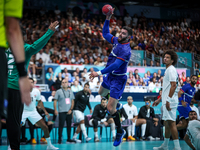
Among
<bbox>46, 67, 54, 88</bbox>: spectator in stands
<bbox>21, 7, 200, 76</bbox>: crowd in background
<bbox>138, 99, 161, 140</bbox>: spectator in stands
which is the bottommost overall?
<bbox>138, 99, 161, 140</bbox>: spectator in stands

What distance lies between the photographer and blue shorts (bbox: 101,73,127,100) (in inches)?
235

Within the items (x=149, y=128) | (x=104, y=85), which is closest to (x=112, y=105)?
A: (x=104, y=85)

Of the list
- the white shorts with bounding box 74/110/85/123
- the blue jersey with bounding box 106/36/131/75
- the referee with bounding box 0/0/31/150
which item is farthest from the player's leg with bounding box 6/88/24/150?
the white shorts with bounding box 74/110/85/123

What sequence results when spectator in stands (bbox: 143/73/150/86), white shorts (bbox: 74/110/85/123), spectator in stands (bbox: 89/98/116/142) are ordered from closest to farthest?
1. white shorts (bbox: 74/110/85/123)
2. spectator in stands (bbox: 89/98/116/142)
3. spectator in stands (bbox: 143/73/150/86)

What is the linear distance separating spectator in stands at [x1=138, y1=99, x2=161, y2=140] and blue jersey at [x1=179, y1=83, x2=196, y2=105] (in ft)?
7.60

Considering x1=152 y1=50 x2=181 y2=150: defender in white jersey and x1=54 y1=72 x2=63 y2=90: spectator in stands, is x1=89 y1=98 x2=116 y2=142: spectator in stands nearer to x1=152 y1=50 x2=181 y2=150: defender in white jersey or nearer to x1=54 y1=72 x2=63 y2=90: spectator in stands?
x1=54 y1=72 x2=63 y2=90: spectator in stands

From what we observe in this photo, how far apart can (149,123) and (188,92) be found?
2766mm

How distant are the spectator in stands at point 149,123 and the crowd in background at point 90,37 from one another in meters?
4.90

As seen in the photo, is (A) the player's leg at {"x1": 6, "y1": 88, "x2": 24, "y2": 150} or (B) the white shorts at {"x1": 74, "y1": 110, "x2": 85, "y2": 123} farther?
(B) the white shorts at {"x1": 74, "y1": 110, "x2": 85, "y2": 123}

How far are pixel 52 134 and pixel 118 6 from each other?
16.7 metres

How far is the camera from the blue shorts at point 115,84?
19.6ft

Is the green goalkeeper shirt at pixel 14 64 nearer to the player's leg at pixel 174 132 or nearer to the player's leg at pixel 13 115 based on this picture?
the player's leg at pixel 13 115

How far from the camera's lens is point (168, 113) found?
6211 mm

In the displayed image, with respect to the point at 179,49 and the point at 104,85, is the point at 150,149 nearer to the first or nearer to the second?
the point at 104,85
